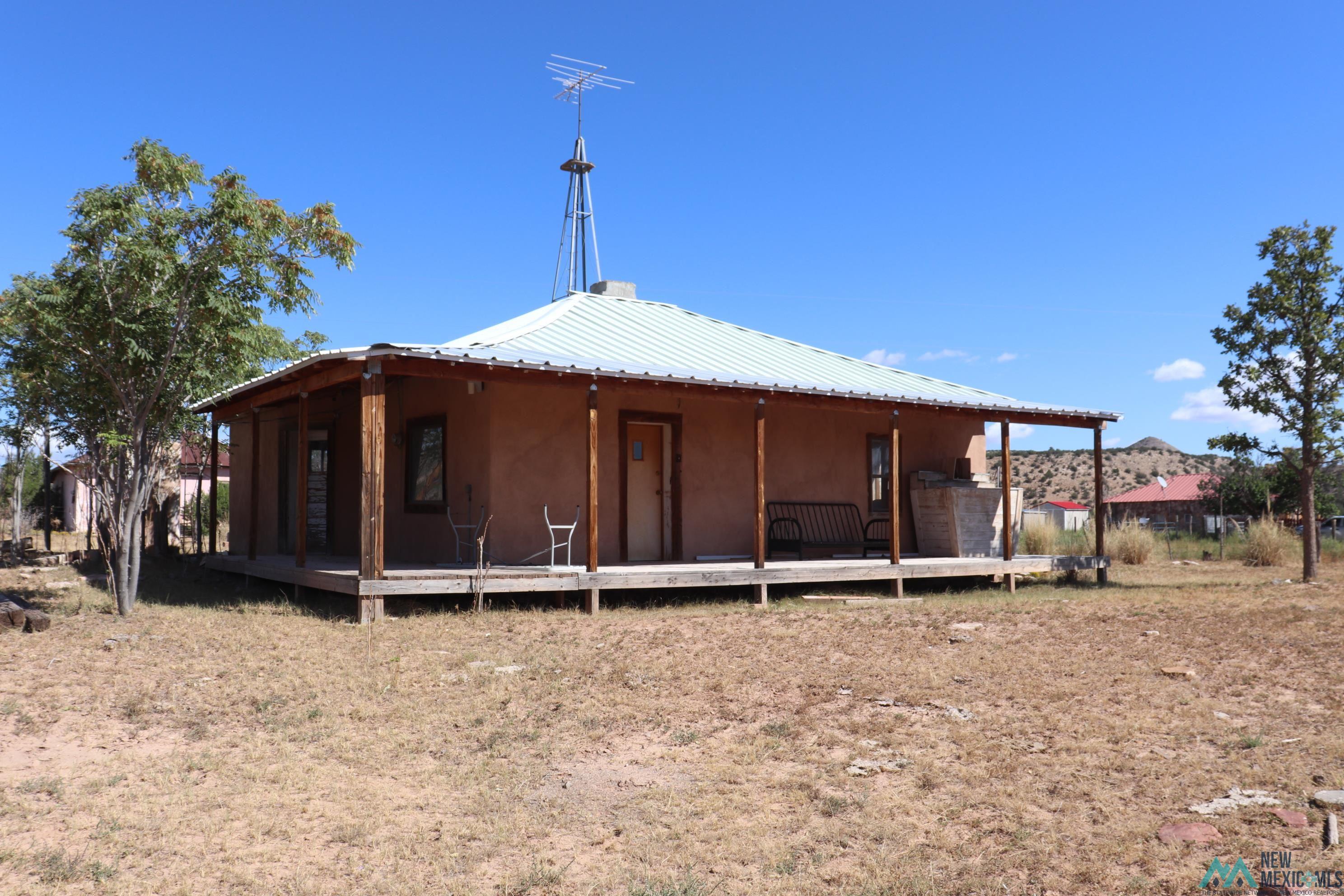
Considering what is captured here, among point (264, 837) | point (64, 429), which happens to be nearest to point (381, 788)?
point (264, 837)

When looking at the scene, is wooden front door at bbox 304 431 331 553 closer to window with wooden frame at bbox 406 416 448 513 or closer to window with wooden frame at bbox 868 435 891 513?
window with wooden frame at bbox 406 416 448 513

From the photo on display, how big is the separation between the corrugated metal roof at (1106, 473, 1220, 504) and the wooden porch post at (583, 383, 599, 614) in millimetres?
37198

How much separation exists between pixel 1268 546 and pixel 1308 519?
4.09m

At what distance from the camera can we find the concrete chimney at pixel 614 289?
640 inches

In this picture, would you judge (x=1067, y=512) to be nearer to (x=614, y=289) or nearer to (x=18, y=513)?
(x=614, y=289)

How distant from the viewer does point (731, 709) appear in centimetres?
632

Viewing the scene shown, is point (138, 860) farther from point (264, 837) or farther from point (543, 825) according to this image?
point (543, 825)

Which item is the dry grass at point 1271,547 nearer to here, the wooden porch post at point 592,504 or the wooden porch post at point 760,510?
the wooden porch post at point 760,510

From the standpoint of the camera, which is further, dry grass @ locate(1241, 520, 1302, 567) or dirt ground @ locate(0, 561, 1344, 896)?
dry grass @ locate(1241, 520, 1302, 567)

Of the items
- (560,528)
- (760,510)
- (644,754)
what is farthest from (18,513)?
(644,754)

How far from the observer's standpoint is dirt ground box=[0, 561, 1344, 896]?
155 inches

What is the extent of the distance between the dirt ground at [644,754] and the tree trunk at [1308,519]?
6.46m

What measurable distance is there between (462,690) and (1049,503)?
40.0 metres

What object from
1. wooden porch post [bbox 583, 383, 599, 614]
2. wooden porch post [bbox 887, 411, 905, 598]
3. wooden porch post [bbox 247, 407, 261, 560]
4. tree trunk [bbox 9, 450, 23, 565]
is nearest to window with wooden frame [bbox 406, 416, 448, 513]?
wooden porch post [bbox 247, 407, 261, 560]
